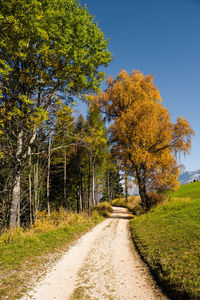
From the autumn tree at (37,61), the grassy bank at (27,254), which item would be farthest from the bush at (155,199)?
the autumn tree at (37,61)

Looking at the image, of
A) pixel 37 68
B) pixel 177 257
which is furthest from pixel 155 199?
pixel 37 68

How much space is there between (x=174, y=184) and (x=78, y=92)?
10.9 meters

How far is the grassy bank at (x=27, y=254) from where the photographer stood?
149 inches

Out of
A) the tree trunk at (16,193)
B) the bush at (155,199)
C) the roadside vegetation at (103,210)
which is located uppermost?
the tree trunk at (16,193)

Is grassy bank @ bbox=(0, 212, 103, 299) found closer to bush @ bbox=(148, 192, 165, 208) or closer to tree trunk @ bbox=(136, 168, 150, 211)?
tree trunk @ bbox=(136, 168, 150, 211)

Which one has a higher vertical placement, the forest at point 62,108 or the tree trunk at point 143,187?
the forest at point 62,108

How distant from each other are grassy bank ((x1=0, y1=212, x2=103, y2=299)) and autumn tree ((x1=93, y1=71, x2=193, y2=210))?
7.84 m

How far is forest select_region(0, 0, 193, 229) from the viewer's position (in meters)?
7.65

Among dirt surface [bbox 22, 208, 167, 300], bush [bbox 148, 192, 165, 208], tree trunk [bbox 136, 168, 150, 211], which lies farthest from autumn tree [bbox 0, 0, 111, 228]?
bush [bbox 148, 192, 165, 208]

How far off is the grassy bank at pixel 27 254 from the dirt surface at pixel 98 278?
39cm

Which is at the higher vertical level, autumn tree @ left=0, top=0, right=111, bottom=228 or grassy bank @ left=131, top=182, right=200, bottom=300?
autumn tree @ left=0, top=0, right=111, bottom=228

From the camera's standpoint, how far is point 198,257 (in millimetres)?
4582

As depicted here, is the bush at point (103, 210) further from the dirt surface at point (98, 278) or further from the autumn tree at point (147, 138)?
the dirt surface at point (98, 278)

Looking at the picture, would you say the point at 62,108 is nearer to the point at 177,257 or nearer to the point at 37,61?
the point at 37,61
